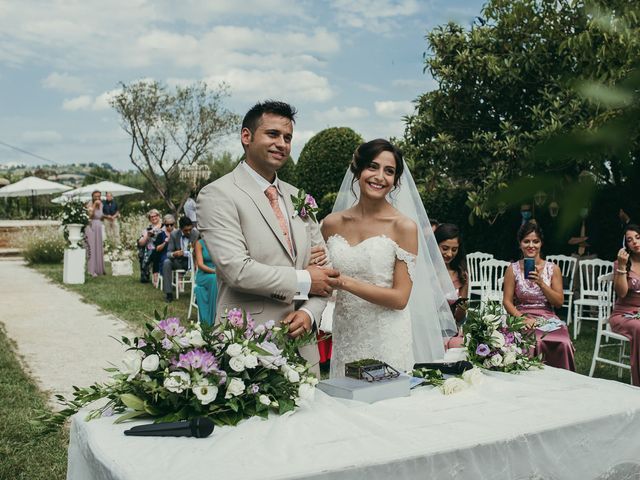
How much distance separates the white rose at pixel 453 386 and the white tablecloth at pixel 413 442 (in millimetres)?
29

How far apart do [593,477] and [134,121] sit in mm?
32585

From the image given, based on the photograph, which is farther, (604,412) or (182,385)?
(604,412)

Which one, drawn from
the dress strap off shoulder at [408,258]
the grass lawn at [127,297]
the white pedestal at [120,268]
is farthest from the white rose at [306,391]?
the white pedestal at [120,268]

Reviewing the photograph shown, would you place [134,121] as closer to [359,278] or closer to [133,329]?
[133,329]

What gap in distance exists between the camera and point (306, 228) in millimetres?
3180

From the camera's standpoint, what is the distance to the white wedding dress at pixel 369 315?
3.68m

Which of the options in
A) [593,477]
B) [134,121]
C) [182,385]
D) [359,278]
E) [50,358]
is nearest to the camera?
[182,385]

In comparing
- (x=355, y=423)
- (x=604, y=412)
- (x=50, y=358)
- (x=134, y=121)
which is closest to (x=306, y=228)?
(x=355, y=423)

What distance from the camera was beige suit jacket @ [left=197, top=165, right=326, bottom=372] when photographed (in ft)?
9.16

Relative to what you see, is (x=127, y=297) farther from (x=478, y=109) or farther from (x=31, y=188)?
(x=31, y=188)

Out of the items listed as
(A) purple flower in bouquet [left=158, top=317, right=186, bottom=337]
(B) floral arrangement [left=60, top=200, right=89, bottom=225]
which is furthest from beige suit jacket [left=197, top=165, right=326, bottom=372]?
(B) floral arrangement [left=60, top=200, right=89, bottom=225]

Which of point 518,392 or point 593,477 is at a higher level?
point 518,392

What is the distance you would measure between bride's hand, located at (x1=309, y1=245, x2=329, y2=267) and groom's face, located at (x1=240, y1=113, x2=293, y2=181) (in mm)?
436

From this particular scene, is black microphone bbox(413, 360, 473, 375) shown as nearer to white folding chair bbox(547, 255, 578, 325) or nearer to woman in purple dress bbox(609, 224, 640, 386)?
woman in purple dress bbox(609, 224, 640, 386)
